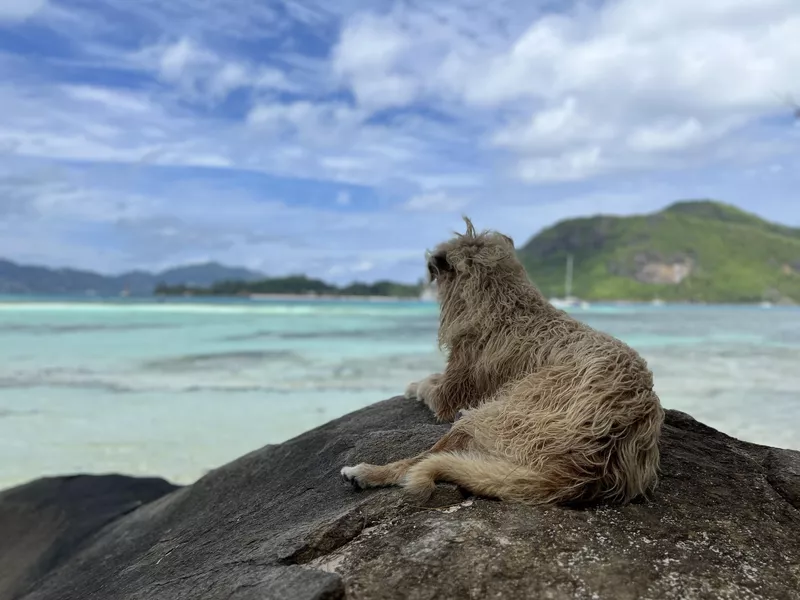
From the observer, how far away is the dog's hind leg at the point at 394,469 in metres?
3.93

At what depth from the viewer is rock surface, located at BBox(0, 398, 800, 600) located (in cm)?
286

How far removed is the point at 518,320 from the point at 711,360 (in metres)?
24.5

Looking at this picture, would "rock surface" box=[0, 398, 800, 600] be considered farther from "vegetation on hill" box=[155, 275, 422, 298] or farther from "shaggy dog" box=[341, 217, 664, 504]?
"vegetation on hill" box=[155, 275, 422, 298]

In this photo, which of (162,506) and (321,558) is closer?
(321,558)

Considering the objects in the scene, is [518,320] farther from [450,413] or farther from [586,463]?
[586,463]

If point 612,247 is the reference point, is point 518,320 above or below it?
below

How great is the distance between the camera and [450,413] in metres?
5.32

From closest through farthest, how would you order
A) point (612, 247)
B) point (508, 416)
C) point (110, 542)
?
point (508, 416), point (110, 542), point (612, 247)

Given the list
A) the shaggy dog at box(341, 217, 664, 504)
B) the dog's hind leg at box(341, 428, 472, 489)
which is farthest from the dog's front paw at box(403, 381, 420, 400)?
the dog's hind leg at box(341, 428, 472, 489)

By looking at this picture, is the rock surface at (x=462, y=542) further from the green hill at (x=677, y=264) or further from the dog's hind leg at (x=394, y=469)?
the green hill at (x=677, y=264)

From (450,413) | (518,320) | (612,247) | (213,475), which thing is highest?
(612,247)

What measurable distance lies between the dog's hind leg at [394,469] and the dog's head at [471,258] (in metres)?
1.54

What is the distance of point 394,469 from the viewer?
396 cm

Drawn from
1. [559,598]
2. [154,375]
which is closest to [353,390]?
[154,375]
